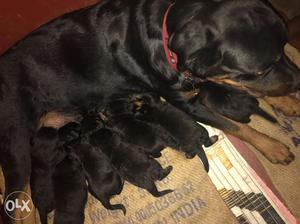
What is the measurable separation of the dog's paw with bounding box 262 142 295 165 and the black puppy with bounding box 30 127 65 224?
1.69 meters

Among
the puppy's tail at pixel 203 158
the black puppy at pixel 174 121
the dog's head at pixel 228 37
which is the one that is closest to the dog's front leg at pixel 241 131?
the black puppy at pixel 174 121

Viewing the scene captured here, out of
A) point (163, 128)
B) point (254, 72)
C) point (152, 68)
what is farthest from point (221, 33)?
point (163, 128)

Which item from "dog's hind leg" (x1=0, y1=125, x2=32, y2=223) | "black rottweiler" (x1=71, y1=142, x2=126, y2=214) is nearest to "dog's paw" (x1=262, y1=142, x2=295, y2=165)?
"black rottweiler" (x1=71, y1=142, x2=126, y2=214)

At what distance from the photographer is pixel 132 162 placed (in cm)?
273

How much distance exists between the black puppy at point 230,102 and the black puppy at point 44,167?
1217 mm

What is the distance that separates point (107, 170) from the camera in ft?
9.18

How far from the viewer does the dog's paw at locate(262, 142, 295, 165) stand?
2807mm

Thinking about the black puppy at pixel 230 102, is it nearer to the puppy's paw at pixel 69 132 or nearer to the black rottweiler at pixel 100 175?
the black rottweiler at pixel 100 175

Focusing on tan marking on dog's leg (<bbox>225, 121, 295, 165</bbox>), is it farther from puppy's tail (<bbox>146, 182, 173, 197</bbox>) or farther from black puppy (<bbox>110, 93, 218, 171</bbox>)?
puppy's tail (<bbox>146, 182, 173, 197</bbox>)

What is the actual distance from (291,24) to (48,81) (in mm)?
2266

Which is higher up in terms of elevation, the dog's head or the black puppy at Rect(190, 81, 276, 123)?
the dog's head

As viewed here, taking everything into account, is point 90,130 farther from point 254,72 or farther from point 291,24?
point 291,24

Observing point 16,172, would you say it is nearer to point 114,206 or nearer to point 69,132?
point 69,132

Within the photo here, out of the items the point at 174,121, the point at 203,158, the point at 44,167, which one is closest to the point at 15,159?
the point at 44,167
